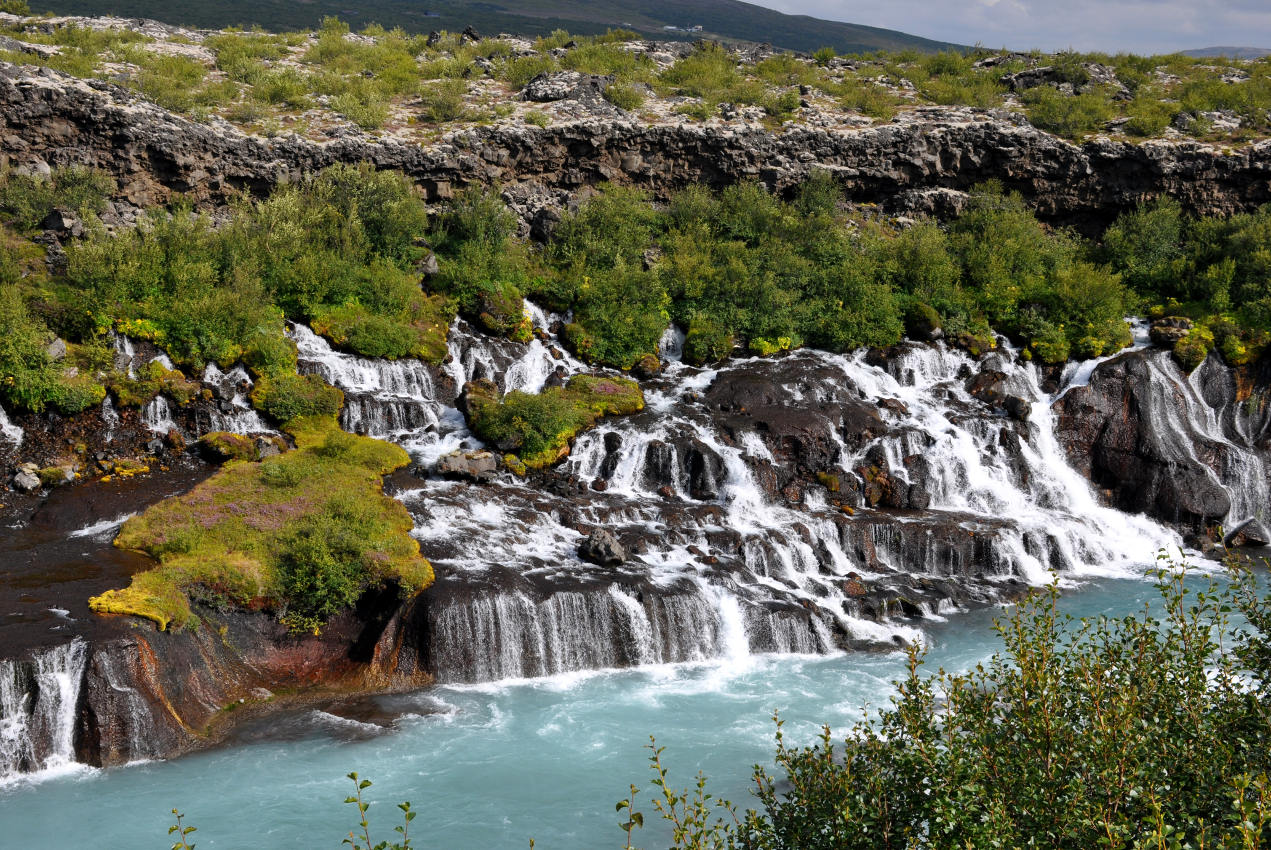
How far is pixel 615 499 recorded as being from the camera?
94.0 ft

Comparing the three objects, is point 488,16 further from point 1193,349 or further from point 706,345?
point 1193,349

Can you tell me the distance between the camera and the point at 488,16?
14700 cm

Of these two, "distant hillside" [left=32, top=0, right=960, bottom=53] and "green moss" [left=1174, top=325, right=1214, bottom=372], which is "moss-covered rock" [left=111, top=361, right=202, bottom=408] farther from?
"distant hillside" [left=32, top=0, right=960, bottom=53]

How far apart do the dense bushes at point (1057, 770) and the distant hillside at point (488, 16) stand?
328ft

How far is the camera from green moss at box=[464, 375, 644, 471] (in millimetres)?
29734

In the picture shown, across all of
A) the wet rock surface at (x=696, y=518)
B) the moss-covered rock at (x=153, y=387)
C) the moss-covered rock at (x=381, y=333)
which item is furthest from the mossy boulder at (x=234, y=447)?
the moss-covered rock at (x=381, y=333)

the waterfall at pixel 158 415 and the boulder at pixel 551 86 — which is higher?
the boulder at pixel 551 86

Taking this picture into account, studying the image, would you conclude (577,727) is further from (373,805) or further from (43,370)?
(43,370)

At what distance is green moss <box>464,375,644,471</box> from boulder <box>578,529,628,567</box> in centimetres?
573

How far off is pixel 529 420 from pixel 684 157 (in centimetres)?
2529

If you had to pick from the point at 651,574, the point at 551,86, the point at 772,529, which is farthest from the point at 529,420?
the point at 551,86

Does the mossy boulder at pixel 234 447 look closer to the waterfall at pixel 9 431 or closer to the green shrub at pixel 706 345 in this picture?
the waterfall at pixel 9 431

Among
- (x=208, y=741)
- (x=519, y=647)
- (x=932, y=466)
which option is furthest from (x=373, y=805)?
(x=932, y=466)

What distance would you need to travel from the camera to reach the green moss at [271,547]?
2002 centimetres
